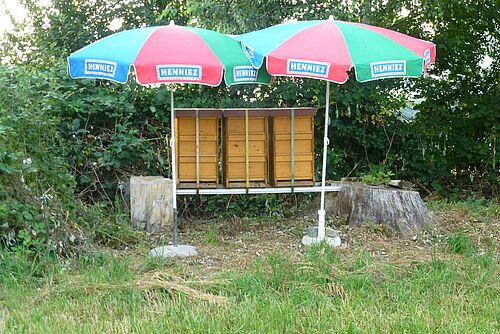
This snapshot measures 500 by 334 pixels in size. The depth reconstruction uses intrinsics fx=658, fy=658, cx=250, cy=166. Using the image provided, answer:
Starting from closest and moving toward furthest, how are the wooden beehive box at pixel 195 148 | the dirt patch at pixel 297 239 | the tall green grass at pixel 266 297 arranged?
the tall green grass at pixel 266 297, the dirt patch at pixel 297 239, the wooden beehive box at pixel 195 148

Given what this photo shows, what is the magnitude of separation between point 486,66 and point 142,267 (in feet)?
27.8

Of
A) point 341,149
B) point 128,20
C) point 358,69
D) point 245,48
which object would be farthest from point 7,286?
point 128,20

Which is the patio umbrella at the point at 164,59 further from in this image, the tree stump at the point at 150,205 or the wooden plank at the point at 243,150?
the tree stump at the point at 150,205

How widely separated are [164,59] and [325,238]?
2482 mm

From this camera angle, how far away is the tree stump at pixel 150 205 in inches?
302

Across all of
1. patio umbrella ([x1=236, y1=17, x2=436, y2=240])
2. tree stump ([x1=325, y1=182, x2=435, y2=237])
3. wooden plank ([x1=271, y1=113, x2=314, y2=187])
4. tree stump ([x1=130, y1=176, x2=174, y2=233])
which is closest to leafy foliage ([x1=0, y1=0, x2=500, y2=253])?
tree stump ([x1=130, y1=176, x2=174, y2=233])

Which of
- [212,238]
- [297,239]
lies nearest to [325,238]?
[297,239]

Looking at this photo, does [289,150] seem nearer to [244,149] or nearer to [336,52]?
[244,149]

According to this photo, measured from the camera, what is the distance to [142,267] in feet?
19.3

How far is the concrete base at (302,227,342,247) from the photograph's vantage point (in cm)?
677

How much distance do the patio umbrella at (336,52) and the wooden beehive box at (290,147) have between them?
0.99 m

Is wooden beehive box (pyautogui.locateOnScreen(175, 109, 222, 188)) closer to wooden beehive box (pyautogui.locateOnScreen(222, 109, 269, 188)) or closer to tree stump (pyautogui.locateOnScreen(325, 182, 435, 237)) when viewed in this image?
wooden beehive box (pyautogui.locateOnScreen(222, 109, 269, 188))

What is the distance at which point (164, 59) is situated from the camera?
5773 mm

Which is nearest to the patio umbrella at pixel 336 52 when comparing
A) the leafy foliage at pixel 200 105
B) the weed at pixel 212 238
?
the weed at pixel 212 238
